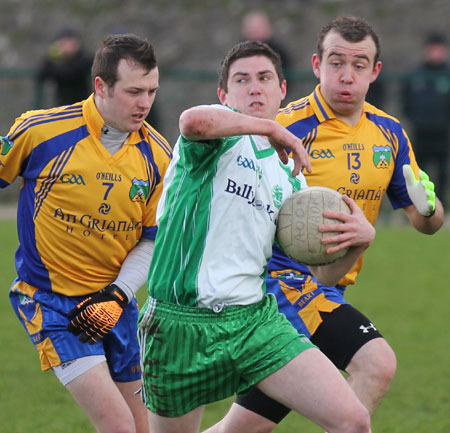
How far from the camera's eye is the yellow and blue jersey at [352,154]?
5730 mm

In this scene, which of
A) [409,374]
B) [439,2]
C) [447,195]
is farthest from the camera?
[439,2]

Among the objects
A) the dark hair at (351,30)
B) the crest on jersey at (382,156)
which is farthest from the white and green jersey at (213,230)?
the dark hair at (351,30)

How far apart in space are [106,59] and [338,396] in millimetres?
2256

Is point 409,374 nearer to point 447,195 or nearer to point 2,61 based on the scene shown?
point 447,195

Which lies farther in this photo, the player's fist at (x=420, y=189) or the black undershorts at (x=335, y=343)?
the black undershorts at (x=335, y=343)

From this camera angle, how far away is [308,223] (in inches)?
178

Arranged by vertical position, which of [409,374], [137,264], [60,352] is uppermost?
[137,264]

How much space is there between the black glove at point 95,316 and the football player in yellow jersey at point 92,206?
1 centimetres

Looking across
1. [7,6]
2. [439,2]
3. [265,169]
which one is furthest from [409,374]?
[7,6]

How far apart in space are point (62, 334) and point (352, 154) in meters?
1.92

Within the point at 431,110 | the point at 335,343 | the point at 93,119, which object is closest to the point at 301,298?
the point at 335,343

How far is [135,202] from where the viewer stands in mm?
5441

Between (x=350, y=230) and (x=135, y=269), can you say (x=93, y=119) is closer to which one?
(x=135, y=269)

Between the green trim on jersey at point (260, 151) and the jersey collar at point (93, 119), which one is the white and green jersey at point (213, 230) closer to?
the green trim on jersey at point (260, 151)
